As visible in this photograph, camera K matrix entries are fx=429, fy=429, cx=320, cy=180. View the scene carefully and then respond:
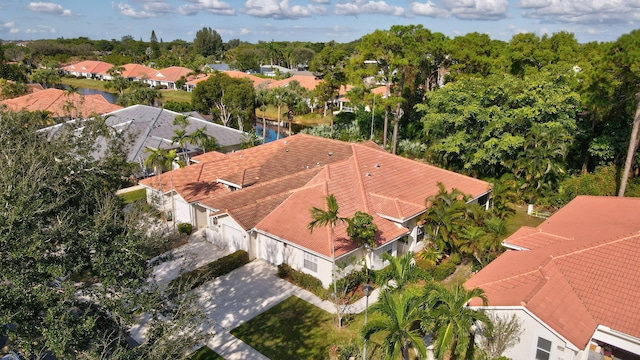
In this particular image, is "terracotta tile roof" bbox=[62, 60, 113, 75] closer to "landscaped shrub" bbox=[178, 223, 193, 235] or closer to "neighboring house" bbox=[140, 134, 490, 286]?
"neighboring house" bbox=[140, 134, 490, 286]

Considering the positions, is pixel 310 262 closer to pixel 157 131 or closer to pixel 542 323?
pixel 542 323

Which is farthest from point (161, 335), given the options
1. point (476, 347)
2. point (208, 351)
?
point (476, 347)

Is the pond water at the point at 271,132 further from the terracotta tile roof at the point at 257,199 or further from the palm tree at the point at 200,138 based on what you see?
the terracotta tile roof at the point at 257,199

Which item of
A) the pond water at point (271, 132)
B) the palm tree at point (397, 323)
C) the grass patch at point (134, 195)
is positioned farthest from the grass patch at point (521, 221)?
the pond water at point (271, 132)

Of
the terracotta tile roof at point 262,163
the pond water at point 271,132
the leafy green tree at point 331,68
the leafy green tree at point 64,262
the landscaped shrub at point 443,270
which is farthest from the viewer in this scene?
the pond water at point 271,132

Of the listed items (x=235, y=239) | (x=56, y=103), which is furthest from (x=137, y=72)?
(x=235, y=239)

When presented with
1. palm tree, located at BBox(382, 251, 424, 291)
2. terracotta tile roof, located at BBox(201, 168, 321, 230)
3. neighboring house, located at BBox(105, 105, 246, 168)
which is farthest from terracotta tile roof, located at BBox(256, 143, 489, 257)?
neighboring house, located at BBox(105, 105, 246, 168)
